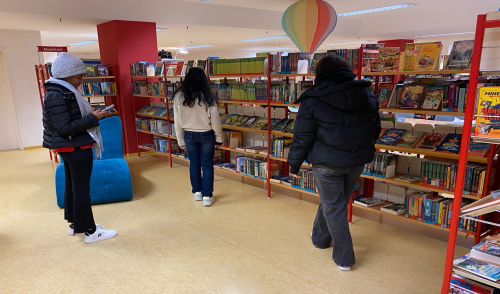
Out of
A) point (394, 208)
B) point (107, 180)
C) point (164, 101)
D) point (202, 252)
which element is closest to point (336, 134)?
point (394, 208)

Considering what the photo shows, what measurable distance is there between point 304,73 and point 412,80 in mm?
1125

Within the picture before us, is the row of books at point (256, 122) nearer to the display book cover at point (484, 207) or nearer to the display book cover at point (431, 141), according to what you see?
the display book cover at point (431, 141)

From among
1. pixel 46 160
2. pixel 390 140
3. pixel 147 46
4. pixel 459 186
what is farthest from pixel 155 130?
pixel 459 186

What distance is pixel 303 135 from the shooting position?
8.40 ft

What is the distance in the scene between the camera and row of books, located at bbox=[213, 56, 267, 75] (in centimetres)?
428

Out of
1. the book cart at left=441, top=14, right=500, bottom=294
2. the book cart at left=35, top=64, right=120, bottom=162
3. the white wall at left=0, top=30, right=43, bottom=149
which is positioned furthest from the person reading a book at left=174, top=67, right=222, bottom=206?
the white wall at left=0, top=30, right=43, bottom=149

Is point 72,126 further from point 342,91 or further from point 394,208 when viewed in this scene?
point 394,208

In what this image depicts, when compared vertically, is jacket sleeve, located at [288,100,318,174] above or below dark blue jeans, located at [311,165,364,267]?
above

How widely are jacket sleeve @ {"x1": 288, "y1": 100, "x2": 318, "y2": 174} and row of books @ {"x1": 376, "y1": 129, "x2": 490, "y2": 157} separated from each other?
45.6 inches

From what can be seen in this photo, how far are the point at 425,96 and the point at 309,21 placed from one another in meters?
3.36

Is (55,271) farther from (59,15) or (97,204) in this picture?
(59,15)

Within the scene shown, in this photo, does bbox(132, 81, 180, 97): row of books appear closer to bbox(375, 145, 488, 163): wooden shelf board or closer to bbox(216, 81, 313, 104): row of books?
bbox(216, 81, 313, 104): row of books

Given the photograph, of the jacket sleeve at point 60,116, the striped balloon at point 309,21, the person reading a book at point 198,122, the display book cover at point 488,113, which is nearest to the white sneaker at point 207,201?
the person reading a book at point 198,122

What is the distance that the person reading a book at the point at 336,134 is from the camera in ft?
8.04
